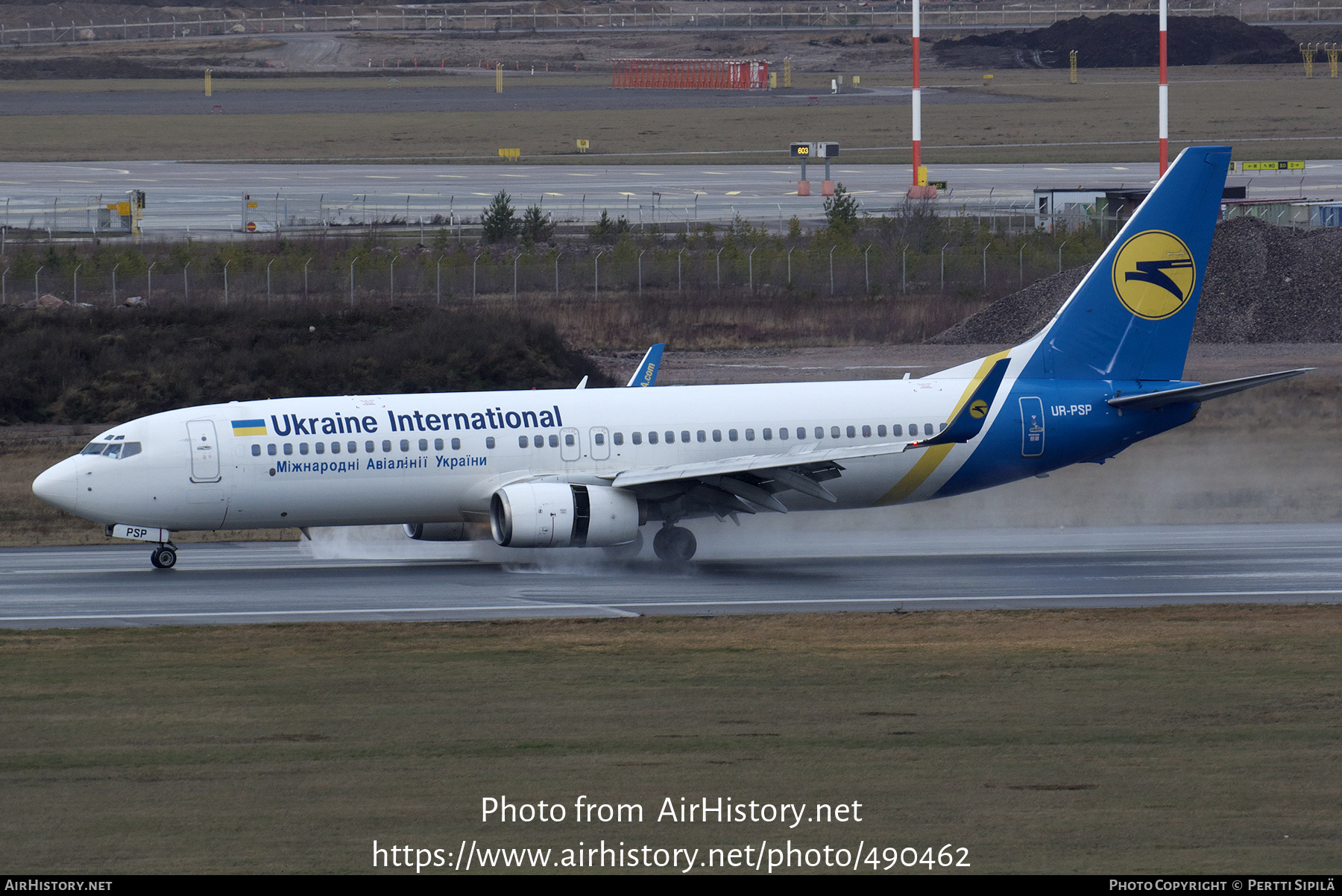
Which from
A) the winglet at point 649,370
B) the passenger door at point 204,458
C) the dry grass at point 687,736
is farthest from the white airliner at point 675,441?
the dry grass at point 687,736

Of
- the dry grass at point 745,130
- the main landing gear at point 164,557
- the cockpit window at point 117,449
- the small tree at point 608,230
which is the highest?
the dry grass at point 745,130

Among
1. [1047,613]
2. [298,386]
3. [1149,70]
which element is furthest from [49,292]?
[1149,70]

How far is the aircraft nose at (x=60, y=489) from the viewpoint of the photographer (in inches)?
1273

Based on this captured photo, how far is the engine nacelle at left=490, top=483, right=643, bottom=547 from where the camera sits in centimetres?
3219

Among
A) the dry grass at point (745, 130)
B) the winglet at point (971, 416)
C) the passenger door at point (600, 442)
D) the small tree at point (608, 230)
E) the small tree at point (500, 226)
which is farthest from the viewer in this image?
the dry grass at point (745, 130)

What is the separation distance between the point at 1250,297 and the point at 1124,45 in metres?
131

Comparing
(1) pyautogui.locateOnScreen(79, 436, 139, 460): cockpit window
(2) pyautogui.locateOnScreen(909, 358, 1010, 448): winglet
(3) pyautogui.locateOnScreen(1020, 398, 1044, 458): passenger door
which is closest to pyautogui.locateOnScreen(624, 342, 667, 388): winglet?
(2) pyautogui.locateOnScreen(909, 358, 1010, 448): winglet

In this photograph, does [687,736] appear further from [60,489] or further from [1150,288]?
[1150,288]

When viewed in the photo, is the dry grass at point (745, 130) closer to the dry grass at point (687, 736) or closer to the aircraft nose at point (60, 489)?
the aircraft nose at point (60, 489)

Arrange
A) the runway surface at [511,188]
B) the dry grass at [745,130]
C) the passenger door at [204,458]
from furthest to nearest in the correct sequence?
the dry grass at [745,130]
the runway surface at [511,188]
the passenger door at [204,458]

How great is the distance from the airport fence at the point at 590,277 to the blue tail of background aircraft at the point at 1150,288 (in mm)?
32219

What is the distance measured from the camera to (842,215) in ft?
262

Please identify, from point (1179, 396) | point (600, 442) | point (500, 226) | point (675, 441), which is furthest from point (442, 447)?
point (500, 226)

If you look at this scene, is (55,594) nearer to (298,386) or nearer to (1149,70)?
(298,386)
